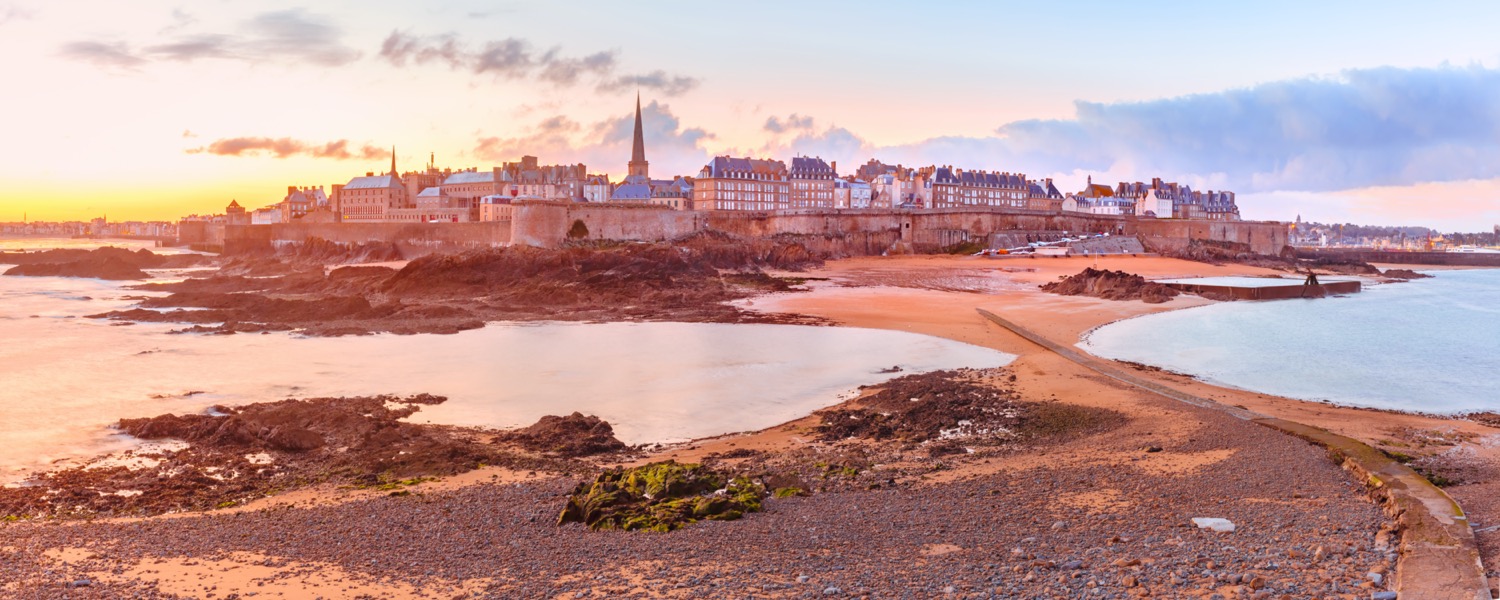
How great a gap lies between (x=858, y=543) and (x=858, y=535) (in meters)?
0.21

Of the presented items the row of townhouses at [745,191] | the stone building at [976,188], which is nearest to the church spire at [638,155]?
the row of townhouses at [745,191]

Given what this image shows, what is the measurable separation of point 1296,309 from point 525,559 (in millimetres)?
27975

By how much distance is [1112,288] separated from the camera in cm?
2970

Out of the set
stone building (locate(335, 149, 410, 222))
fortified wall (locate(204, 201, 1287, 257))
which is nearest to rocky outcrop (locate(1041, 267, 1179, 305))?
fortified wall (locate(204, 201, 1287, 257))

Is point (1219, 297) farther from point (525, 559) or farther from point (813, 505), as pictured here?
point (525, 559)

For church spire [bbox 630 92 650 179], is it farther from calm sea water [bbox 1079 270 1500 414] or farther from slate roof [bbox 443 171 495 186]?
calm sea water [bbox 1079 270 1500 414]

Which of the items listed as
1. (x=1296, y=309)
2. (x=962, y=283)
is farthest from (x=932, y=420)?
(x=962, y=283)

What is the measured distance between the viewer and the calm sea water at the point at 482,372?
41.5 feet

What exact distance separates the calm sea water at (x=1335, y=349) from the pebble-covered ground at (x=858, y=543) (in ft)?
23.3

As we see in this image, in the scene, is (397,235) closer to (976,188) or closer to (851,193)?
(851,193)

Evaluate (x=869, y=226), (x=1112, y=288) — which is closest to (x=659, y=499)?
(x=1112, y=288)

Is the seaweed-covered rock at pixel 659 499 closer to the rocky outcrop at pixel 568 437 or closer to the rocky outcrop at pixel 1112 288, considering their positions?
the rocky outcrop at pixel 568 437

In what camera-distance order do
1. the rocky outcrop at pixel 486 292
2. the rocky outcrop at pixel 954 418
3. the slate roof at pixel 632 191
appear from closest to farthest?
the rocky outcrop at pixel 954 418, the rocky outcrop at pixel 486 292, the slate roof at pixel 632 191

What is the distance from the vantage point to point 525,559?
6.87m
